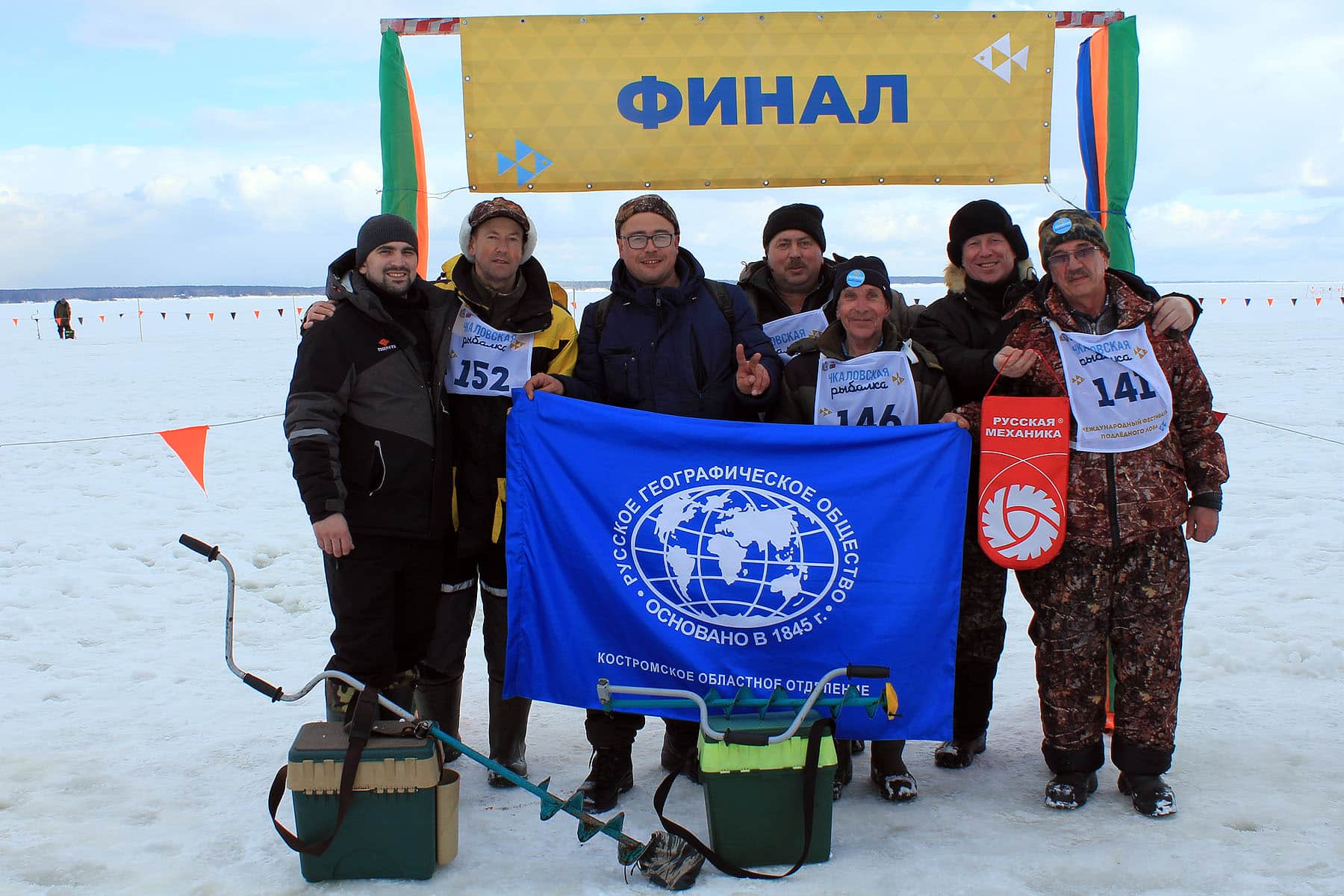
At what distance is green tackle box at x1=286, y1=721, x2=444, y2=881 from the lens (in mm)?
3031

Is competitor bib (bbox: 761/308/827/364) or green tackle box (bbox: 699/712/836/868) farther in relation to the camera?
competitor bib (bbox: 761/308/827/364)

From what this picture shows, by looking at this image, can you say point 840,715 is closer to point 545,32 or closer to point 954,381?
point 954,381

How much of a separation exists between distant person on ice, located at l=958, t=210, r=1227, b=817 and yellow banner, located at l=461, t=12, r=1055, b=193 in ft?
3.77

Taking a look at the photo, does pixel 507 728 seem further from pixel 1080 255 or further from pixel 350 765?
pixel 1080 255

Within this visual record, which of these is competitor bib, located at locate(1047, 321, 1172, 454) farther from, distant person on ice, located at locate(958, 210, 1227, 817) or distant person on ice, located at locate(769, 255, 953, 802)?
distant person on ice, located at locate(769, 255, 953, 802)

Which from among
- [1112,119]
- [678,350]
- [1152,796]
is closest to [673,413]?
[678,350]

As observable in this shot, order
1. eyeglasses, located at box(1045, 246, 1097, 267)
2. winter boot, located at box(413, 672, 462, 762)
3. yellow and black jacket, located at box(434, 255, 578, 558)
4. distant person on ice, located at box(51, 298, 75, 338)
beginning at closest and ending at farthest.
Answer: eyeglasses, located at box(1045, 246, 1097, 267), yellow and black jacket, located at box(434, 255, 578, 558), winter boot, located at box(413, 672, 462, 762), distant person on ice, located at box(51, 298, 75, 338)

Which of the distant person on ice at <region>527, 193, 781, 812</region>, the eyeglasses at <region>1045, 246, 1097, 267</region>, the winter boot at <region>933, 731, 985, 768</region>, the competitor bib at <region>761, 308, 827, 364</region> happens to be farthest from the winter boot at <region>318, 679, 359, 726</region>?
A: the eyeglasses at <region>1045, 246, 1097, 267</region>

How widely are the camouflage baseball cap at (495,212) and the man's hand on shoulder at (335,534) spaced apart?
1199 mm

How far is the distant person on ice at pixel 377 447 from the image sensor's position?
3.50 meters

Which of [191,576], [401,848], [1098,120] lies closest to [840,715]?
[401,848]

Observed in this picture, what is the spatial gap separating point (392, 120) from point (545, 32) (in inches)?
30.5

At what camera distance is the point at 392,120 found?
4.44 metres

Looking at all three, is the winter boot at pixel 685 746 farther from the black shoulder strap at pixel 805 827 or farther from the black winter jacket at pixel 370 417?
the black winter jacket at pixel 370 417
